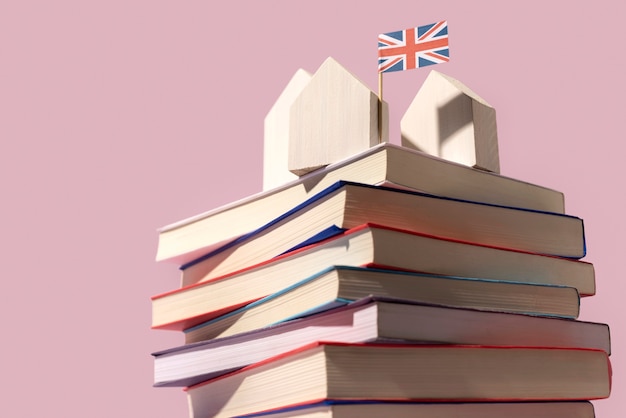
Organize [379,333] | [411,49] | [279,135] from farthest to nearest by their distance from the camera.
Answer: [279,135], [411,49], [379,333]

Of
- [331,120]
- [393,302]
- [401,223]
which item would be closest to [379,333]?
[393,302]

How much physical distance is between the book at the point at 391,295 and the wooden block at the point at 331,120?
0.60ft

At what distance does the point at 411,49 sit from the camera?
115 centimetres

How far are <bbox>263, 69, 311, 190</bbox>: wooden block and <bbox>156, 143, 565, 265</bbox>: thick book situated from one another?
8 cm

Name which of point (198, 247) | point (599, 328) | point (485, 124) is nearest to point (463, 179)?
point (485, 124)

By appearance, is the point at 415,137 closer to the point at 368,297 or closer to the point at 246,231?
the point at 246,231

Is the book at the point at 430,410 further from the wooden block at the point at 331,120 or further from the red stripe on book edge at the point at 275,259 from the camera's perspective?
the wooden block at the point at 331,120

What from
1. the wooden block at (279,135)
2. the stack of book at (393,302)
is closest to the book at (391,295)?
the stack of book at (393,302)

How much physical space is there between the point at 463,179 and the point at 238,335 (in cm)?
35

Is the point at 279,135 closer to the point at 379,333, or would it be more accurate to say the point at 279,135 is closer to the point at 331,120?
the point at 331,120

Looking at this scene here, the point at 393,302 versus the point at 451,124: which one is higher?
the point at 451,124

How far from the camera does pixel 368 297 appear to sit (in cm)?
93

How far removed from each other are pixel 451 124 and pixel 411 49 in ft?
0.40

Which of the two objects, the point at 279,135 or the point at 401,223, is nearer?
the point at 401,223
